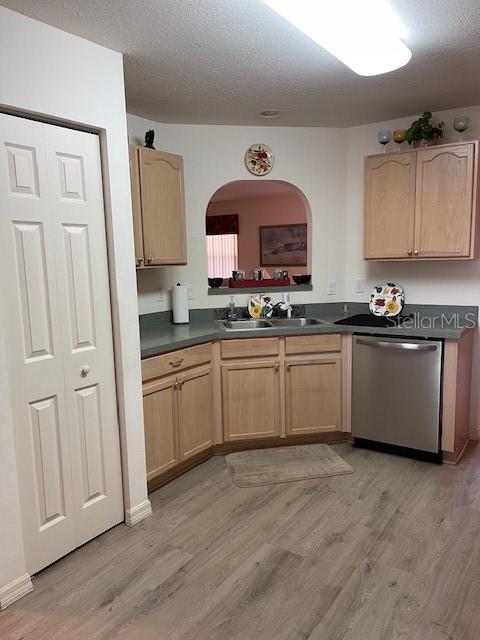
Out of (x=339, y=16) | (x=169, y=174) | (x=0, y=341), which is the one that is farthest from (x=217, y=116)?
(x=0, y=341)

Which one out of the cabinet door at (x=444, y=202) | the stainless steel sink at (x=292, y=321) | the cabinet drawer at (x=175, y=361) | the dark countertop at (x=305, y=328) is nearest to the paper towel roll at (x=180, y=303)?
the dark countertop at (x=305, y=328)

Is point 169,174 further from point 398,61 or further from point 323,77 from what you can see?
point 398,61

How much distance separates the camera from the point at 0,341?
6.18 ft

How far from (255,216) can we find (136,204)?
5350mm

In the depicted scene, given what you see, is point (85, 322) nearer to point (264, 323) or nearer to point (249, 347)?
point (249, 347)

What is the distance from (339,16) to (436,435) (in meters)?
2.46

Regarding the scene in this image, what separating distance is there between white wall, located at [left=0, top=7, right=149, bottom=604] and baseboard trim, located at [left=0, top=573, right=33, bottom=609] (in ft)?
0.11

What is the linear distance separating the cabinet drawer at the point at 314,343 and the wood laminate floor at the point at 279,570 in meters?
0.89

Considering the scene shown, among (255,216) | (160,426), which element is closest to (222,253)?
(255,216)

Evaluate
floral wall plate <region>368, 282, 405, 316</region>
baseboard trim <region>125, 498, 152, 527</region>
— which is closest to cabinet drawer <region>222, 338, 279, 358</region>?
floral wall plate <region>368, 282, 405, 316</region>

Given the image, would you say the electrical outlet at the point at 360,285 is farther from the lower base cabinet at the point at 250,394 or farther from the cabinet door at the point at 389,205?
the lower base cabinet at the point at 250,394

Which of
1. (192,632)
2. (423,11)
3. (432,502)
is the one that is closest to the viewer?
(192,632)

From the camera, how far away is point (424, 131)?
10.6 ft

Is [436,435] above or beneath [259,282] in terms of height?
beneath
